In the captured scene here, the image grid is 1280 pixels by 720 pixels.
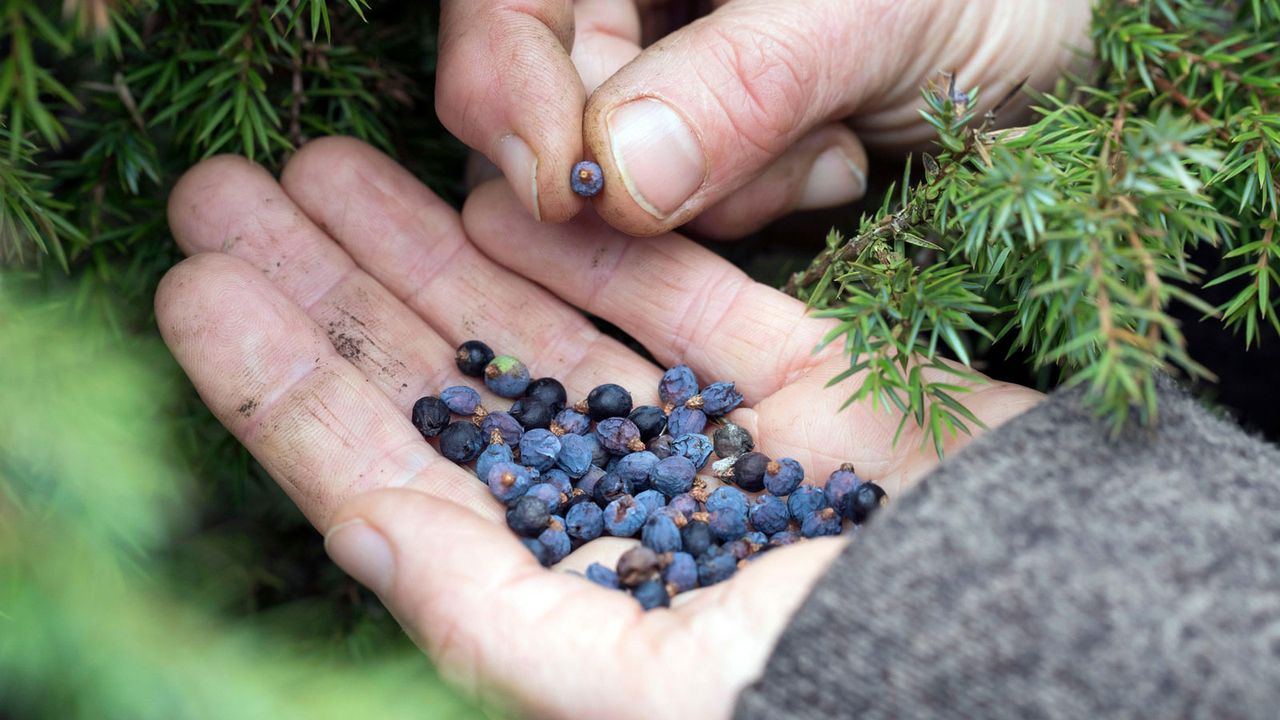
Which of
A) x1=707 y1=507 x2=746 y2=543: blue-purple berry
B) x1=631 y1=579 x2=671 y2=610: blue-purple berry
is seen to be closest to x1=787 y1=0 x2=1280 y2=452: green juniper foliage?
x1=707 y1=507 x2=746 y2=543: blue-purple berry

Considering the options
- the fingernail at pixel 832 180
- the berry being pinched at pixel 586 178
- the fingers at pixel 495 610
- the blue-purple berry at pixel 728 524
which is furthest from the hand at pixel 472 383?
the fingernail at pixel 832 180

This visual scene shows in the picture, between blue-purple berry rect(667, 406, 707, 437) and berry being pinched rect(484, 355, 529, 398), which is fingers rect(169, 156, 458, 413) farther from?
blue-purple berry rect(667, 406, 707, 437)

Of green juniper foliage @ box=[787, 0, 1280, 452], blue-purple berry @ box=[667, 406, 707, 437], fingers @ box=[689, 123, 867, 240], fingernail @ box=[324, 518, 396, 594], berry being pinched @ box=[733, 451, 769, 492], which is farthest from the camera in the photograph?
fingers @ box=[689, 123, 867, 240]

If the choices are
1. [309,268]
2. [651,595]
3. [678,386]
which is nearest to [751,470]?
[678,386]

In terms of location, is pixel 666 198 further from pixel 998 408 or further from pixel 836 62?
pixel 998 408

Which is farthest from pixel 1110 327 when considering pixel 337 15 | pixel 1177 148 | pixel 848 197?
pixel 337 15

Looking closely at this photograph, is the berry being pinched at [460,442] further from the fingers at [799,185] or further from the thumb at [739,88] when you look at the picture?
the fingers at [799,185]
